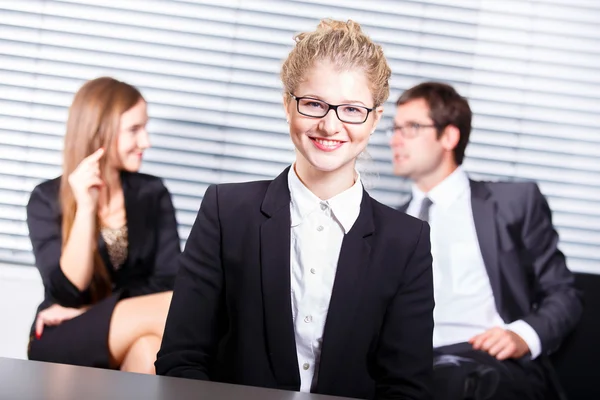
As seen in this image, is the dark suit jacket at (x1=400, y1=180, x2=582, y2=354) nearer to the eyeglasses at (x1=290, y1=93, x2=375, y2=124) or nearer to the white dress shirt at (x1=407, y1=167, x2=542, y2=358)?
the white dress shirt at (x1=407, y1=167, x2=542, y2=358)

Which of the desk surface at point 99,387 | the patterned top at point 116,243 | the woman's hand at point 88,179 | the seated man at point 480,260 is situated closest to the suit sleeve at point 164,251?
the patterned top at point 116,243

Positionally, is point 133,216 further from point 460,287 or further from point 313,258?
point 313,258

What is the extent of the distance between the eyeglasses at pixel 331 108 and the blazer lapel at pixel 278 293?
166 mm

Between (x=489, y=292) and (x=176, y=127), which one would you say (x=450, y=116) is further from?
(x=176, y=127)

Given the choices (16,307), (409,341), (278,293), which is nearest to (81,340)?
(16,307)

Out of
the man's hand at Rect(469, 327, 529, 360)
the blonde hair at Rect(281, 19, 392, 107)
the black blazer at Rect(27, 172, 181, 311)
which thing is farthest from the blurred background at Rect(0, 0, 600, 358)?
the blonde hair at Rect(281, 19, 392, 107)

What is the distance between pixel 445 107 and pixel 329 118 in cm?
153

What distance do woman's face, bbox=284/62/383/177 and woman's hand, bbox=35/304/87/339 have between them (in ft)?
4.80

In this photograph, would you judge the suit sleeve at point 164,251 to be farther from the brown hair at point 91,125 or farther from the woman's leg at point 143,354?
the woman's leg at point 143,354

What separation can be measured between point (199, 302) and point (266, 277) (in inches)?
4.6

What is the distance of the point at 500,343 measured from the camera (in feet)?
8.64

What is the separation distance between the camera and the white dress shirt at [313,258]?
1.29 m

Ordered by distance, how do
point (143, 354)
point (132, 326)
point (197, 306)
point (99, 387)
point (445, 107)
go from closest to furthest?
point (99, 387) → point (197, 306) → point (143, 354) → point (132, 326) → point (445, 107)

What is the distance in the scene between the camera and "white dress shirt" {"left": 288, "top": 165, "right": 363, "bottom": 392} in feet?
4.22
